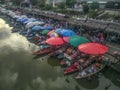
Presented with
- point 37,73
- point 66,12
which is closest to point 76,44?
point 37,73

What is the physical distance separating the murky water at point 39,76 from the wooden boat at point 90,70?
2.44 feet

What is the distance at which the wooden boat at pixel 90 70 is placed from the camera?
27.0 metres

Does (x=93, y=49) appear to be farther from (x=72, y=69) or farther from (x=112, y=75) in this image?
(x=112, y=75)

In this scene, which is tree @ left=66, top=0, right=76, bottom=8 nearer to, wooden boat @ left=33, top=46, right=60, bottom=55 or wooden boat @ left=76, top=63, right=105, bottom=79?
wooden boat @ left=33, top=46, right=60, bottom=55

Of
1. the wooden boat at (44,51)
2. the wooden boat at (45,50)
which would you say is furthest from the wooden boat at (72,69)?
the wooden boat at (44,51)

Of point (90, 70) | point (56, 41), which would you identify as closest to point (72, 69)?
point (90, 70)

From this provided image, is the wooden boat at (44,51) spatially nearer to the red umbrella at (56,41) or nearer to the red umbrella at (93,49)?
the red umbrella at (56,41)

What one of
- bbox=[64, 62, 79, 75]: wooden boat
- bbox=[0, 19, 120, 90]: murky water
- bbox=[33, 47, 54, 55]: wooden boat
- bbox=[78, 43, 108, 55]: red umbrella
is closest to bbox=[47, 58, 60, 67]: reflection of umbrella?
bbox=[0, 19, 120, 90]: murky water

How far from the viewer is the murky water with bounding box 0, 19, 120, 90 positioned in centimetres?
2644

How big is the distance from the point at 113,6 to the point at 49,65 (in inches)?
1767

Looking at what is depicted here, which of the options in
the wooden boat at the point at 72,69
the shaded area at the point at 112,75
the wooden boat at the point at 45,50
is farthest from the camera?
the wooden boat at the point at 45,50

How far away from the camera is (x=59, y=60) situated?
33875 mm

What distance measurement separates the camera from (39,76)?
29.6 m

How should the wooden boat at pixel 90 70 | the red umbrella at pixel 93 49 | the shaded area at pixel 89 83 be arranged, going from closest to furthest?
the shaded area at pixel 89 83 < the wooden boat at pixel 90 70 < the red umbrella at pixel 93 49
